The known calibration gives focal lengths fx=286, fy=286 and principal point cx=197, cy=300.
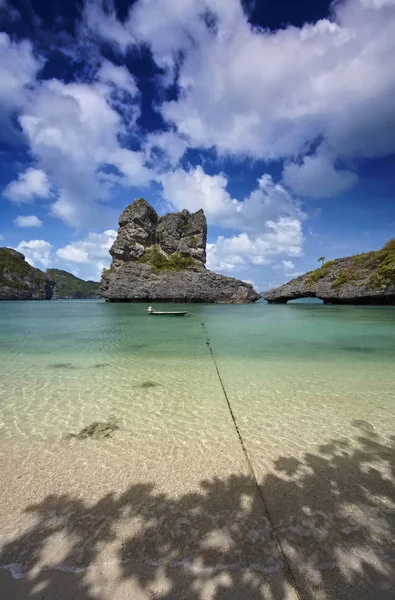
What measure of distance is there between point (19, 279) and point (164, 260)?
376 feet

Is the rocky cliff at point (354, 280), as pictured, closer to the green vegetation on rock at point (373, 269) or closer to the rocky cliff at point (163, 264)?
the green vegetation on rock at point (373, 269)

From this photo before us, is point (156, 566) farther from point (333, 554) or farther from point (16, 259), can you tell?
point (16, 259)

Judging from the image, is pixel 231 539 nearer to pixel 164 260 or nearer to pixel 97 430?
pixel 97 430

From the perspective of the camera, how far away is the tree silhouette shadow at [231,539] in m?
2.54

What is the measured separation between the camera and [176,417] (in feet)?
21.4

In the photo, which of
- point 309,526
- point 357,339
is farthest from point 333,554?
point 357,339

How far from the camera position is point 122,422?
627 cm

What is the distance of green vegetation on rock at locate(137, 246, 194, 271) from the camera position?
82.8 meters

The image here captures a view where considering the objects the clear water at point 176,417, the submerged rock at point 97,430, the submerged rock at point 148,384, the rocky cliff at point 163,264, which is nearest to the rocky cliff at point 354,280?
the rocky cliff at point 163,264

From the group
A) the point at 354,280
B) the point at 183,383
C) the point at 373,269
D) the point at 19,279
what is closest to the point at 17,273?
the point at 19,279

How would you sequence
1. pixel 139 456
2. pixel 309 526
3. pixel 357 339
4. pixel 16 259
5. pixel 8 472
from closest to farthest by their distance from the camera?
1. pixel 309 526
2. pixel 8 472
3. pixel 139 456
4. pixel 357 339
5. pixel 16 259

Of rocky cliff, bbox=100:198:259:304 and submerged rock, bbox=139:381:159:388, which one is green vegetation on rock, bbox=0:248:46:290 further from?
submerged rock, bbox=139:381:159:388

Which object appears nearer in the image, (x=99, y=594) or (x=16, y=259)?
(x=99, y=594)

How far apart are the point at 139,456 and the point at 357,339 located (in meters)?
17.3
